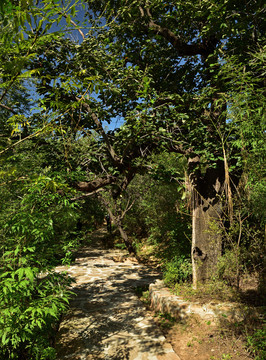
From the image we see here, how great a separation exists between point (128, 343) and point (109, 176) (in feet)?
10.7

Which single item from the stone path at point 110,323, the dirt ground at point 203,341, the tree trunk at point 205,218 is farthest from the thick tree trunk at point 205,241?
the stone path at point 110,323

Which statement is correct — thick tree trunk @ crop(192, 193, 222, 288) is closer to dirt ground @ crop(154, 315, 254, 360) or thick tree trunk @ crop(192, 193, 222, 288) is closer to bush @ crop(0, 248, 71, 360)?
dirt ground @ crop(154, 315, 254, 360)

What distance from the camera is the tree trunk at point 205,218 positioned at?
5.22m

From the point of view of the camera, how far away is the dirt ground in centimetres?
342

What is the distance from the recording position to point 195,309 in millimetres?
4359

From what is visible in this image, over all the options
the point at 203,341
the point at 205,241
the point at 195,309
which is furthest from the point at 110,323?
the point at 205,241

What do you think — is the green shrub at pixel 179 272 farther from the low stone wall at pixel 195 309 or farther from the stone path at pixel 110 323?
the stone path at pixel 110 323

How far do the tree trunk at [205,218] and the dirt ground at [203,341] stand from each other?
1.16m

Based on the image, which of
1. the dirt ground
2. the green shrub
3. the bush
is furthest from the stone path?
the bush

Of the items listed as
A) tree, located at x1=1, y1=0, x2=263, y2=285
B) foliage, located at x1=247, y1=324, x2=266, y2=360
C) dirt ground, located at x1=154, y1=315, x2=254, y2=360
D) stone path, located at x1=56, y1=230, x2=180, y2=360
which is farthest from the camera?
tree, located at x1=1, y1=0, x2=263, y2=285

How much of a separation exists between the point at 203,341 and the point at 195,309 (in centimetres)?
58

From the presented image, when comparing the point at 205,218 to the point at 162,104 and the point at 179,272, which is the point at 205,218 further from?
the point at 162,104

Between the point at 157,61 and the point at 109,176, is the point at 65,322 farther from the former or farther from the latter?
the point at 157,61

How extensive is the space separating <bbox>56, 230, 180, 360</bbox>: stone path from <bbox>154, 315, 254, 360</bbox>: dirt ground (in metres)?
0.21
